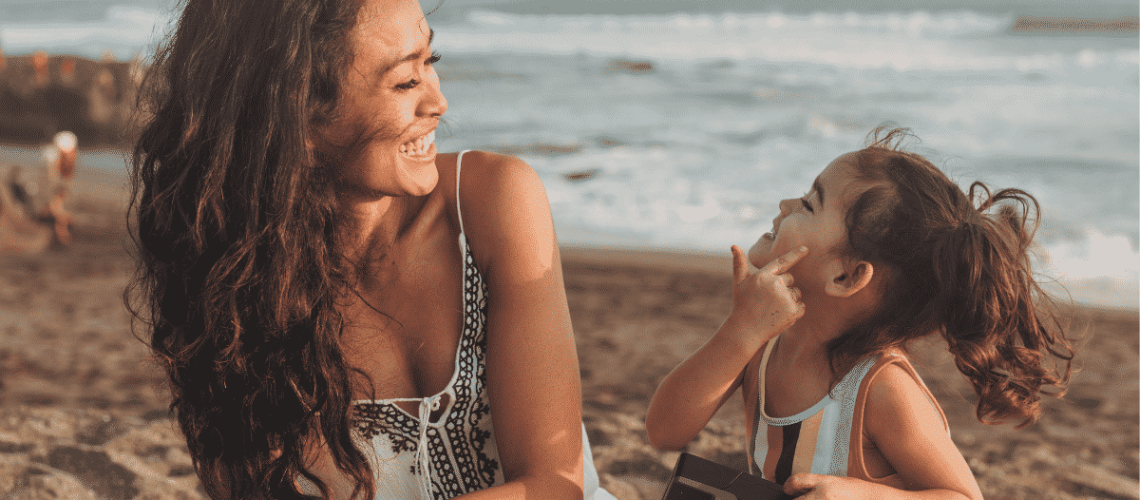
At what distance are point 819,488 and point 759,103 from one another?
11832mm

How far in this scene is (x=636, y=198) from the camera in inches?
320

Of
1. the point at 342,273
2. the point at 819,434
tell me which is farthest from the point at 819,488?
the point at 342,273

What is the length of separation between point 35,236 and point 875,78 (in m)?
12.2

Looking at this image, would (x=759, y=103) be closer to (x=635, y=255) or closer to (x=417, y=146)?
(x=635, y=255)

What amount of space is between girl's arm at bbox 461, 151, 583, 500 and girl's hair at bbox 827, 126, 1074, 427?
0.54 metres

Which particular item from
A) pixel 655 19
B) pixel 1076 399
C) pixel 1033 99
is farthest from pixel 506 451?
pixel 655 19

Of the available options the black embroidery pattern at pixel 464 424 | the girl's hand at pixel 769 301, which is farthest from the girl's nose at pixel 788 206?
the black embroidery pattern at pixel 464 424

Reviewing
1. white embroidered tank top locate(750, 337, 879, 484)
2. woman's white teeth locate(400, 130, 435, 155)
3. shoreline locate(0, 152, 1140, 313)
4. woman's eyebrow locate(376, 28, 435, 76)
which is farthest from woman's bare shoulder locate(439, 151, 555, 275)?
shoreline locate(0, 152, 1140, 313)

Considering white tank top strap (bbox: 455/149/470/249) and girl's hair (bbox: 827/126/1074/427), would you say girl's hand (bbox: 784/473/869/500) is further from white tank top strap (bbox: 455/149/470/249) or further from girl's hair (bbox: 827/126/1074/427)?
white tank top strap (bbox: 455/149/470/249)

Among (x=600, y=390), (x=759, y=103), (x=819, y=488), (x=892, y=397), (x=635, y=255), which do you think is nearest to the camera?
(x=819, y=488)

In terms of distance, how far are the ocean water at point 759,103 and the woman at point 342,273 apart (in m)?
0.34

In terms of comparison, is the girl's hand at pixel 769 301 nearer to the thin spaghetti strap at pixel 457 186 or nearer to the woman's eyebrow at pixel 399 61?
the thin spaghetti strap at pixel 457 186

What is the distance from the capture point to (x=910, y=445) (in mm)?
1488

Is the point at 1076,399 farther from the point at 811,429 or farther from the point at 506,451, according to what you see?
the point at 506,451
